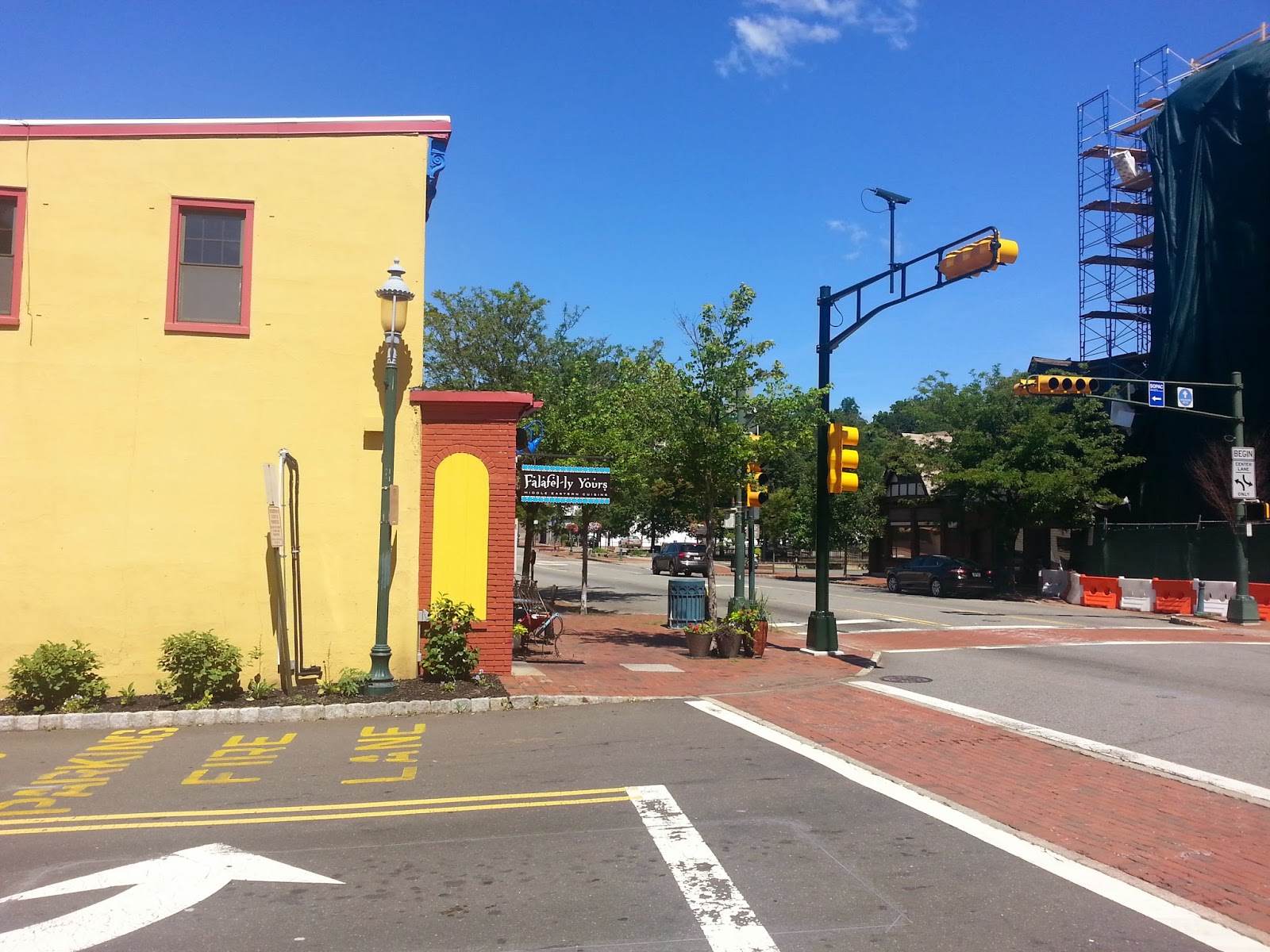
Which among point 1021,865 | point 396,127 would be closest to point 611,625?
point 396,127

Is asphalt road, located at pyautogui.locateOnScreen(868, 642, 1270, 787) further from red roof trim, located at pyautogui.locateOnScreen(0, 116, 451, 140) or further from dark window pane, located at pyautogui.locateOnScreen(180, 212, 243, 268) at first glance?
dark window pane, located at pyautogui.locateOnScreen(180, 212, 243, 268)

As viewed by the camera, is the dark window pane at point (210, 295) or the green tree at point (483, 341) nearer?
the dark window pane at point (210, 295)

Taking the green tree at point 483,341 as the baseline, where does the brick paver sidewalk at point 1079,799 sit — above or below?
below

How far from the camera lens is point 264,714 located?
998 cm

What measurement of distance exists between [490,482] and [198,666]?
3.93 m

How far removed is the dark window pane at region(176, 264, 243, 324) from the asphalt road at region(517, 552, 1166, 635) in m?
14.0

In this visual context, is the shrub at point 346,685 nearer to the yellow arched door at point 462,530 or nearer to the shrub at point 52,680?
the yellow arched door at point 462,530

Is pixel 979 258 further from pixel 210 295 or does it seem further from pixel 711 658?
pixel 210 295

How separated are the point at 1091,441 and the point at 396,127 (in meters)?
29.7

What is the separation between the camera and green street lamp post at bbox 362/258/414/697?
34.6 ft

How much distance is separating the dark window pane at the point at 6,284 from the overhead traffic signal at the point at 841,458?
11.6 m

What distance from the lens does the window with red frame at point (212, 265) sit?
36.8 ft

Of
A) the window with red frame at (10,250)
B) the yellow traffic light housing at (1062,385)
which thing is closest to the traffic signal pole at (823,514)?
the yellow traffic light housing at (1062,385)

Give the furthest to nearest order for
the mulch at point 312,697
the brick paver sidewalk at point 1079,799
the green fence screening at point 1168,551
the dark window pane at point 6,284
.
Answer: the green fence screening at point 1168,551 < the dark window pane at point 6,284 < the mulch at point 312,697 < the brick paver sidewalk at point 1079,799
